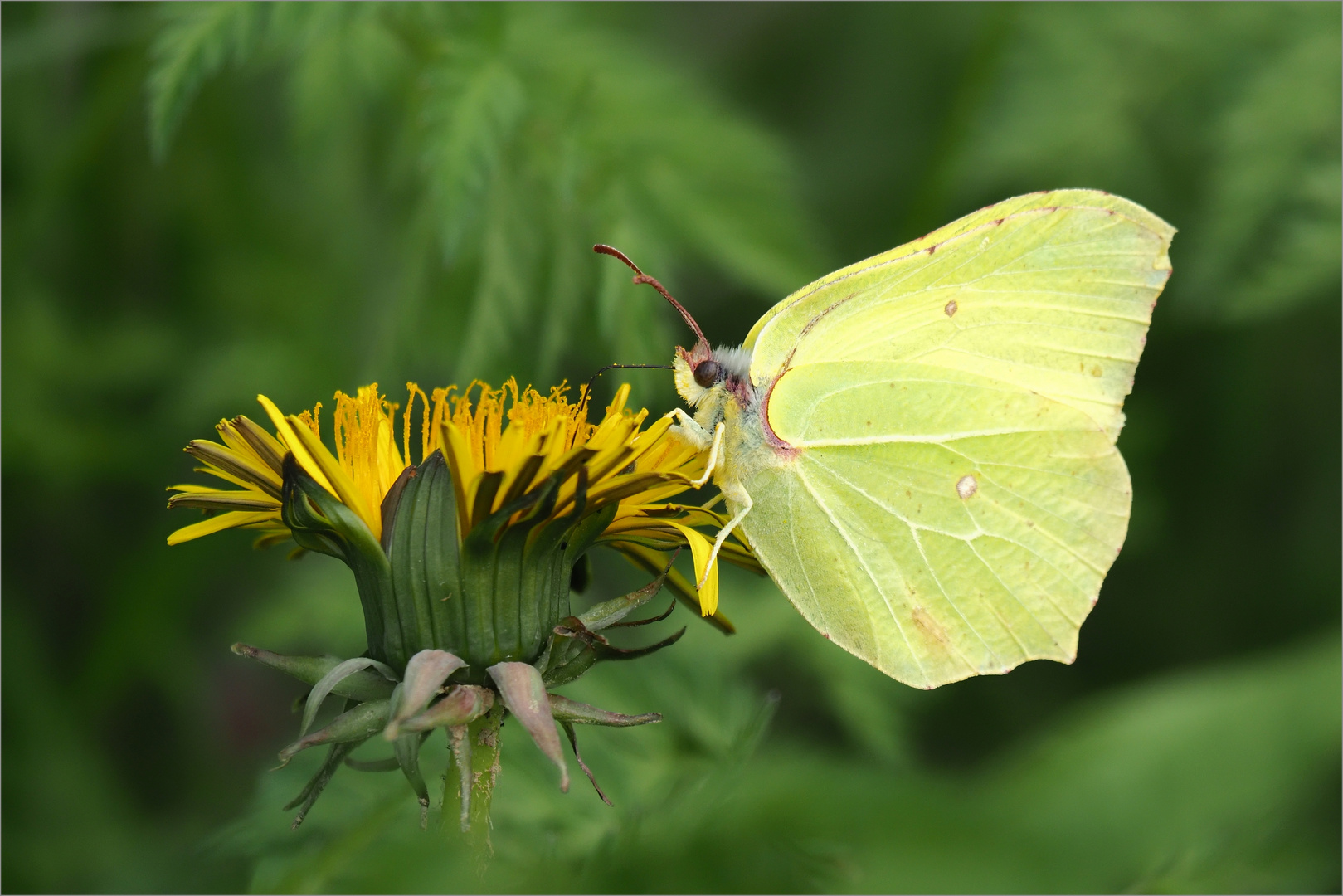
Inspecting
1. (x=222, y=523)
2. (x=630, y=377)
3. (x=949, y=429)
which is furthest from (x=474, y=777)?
(x=630, y=377)

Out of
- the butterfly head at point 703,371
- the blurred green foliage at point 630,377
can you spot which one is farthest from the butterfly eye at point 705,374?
the blurred green foliage at point 630,377

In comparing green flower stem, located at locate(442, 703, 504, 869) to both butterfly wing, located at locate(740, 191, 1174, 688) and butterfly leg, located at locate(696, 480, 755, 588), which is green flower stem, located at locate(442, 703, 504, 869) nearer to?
butterfly leg, located at locate(696, 480, 755, 588)

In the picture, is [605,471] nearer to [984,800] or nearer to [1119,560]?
[984,800]

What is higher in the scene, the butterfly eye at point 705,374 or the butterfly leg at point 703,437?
the butterfly eye at point 705,374

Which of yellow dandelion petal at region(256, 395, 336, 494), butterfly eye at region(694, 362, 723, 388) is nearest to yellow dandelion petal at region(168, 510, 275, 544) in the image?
yellow dandelion petal at region(256, 395, 336, 494)

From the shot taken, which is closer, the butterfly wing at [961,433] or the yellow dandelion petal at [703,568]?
the yellow dandelion petal at [703,568]

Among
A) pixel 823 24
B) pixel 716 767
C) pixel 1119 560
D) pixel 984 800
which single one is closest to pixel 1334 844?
pixel 984 800

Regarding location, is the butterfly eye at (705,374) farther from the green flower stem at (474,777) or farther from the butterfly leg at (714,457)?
the green flower stem at (474,777)

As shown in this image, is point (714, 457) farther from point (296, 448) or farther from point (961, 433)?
point (296, 448)
